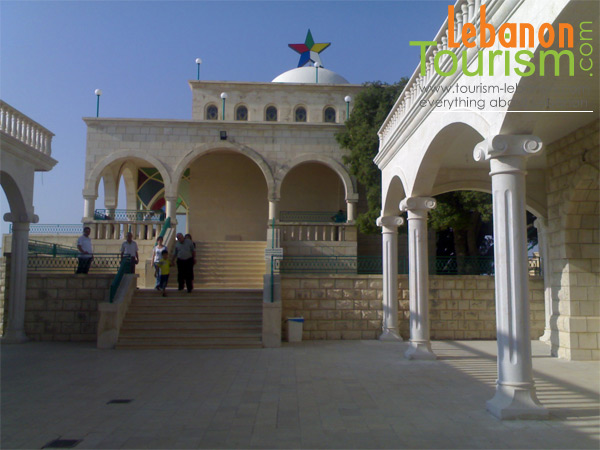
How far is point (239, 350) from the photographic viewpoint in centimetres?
1152

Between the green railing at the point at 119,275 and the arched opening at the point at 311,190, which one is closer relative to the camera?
the green railing at the point at 119,275

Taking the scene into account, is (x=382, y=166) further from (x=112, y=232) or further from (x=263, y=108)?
(x=263, y=108)

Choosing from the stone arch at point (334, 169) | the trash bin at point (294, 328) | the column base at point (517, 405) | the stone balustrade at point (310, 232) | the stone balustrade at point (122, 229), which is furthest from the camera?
the stone arch at point (334, 169)

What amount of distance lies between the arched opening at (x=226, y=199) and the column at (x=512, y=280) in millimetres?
17585

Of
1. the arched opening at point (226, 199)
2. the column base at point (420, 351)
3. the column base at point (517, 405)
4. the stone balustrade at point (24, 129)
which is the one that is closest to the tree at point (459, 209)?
the column base at point (420, 351)

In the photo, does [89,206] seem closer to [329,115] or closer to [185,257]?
[185,257]

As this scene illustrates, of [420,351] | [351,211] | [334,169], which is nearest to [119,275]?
[420,351]

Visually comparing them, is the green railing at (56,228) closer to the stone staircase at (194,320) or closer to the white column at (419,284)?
the stone staircase at (194,320)

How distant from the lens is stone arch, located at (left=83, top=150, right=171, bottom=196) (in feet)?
64.5

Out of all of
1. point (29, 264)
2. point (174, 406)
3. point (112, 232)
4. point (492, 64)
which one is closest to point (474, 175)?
point (492, 64)

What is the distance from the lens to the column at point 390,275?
12.5 m

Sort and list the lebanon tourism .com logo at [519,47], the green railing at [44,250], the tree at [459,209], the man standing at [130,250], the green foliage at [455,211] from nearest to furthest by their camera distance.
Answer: the lebanon tourism .com logo at [519,47] → the man standing at [130,250] → the green railing at [44,250] → the tree at [459,209] → the green foliage at [455,211]

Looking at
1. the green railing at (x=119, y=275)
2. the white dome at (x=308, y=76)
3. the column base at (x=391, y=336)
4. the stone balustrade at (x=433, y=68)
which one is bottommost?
the column base at (x=391, y=336)

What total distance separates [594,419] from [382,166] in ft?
26.3
